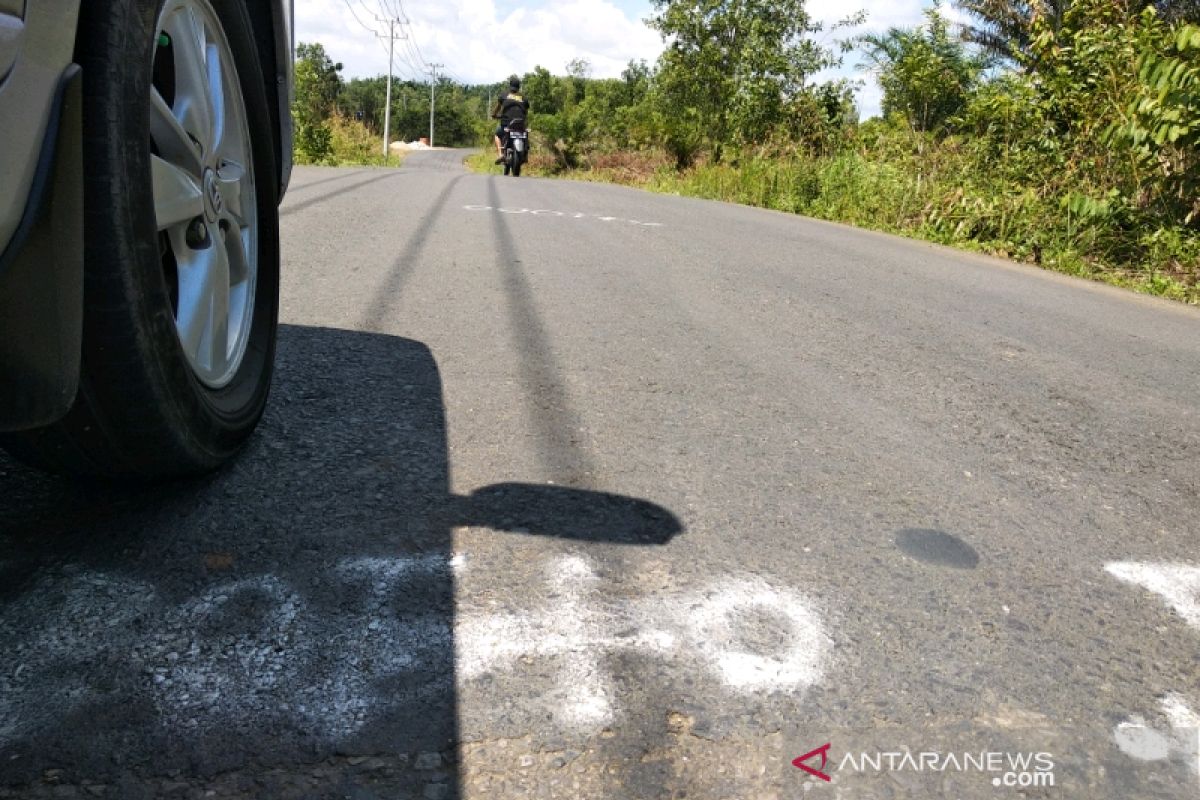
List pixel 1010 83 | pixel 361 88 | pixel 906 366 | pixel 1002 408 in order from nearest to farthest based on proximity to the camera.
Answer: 1. pixel 1002 408
2. pixel 906 366
3. pixel 1010 83
4. pixel 361 88

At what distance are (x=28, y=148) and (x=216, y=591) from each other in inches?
33.7

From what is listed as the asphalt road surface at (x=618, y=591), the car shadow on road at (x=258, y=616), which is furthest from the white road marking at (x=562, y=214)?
the car shadow on road at (x=258, y=616)

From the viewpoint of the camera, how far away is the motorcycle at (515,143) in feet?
68.9

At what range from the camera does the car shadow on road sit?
1.37 m

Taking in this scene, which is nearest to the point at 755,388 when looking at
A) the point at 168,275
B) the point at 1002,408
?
the point at 1002,408

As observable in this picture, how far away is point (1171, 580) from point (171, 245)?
7.70ft

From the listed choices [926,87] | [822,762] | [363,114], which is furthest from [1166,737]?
[363,114]

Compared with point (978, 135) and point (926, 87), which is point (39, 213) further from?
point (926, 87)

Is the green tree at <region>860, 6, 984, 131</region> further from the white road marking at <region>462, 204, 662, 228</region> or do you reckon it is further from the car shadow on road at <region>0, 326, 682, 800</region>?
the car shadow on road at <region>0, 326, 682, 800</region>

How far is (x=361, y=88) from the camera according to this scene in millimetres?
129875

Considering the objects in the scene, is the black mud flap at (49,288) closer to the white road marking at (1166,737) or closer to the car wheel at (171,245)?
the car wheel at (171,245)

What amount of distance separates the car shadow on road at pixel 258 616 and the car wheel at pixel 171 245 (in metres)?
0.17

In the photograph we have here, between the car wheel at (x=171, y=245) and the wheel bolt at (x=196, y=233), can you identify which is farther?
the wheel bolt at (x=196, y=233)

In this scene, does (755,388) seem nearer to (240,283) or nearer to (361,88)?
(240,283)
